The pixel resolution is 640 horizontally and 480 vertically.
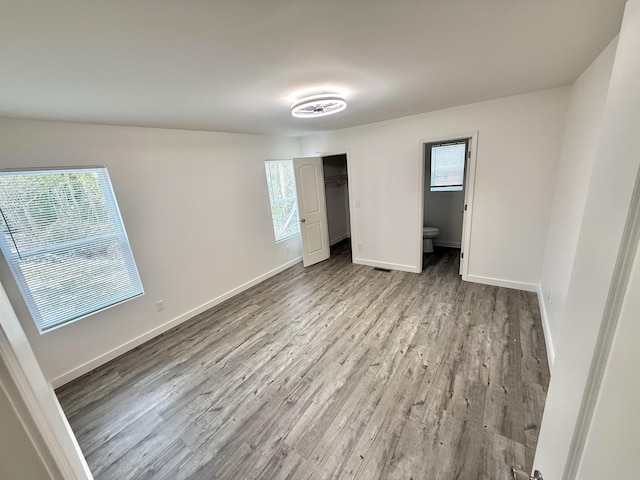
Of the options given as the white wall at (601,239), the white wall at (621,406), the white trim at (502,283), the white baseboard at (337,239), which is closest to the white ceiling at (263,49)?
the white wall at (601,239)

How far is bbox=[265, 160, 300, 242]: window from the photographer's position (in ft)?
13.8

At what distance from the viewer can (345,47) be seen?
4.42ft

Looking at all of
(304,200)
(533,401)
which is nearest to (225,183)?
(304,200)

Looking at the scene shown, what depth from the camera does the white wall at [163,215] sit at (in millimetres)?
2139

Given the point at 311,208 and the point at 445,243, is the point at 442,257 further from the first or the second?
the point at 311,208

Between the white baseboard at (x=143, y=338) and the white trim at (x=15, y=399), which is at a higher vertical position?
the white trim at (x=15, y=399)

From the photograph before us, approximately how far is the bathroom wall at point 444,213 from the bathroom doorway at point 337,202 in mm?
1716

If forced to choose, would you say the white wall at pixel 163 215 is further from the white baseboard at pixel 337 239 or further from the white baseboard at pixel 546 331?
the white baseboard at pixel 546 331

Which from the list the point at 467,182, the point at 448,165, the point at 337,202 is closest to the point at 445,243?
the point at 448,165

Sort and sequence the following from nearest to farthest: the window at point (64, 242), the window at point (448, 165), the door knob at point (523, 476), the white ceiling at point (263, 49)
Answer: the door knob at point (523, 476)
the white ceiling at point (263, 49)
the window at point (64, 242)
the window at point (448, 165)

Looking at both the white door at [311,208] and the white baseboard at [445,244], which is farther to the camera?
the white baseboard at [445,244]

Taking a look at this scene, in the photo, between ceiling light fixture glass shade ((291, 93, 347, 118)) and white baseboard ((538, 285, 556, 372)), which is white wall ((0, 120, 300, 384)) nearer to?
ceiling light fixture glass shade ((291, 93, 347, 118))

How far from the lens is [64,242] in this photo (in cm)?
218

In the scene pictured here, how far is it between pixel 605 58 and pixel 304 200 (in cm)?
351
